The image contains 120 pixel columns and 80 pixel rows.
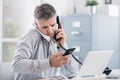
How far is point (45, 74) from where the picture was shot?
1.84 metres

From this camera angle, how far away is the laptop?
1.53 metres

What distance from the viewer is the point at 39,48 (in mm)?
1907

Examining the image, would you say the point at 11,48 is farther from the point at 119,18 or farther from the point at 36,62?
the point at 36,62

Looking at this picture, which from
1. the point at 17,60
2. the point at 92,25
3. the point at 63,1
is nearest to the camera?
the point at 17,60

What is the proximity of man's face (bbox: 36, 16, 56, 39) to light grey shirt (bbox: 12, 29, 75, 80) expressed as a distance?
0.04 metres

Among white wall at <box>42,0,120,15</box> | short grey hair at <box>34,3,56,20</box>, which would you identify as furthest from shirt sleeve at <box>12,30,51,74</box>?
white wall at <box>42,0,120,15</box>

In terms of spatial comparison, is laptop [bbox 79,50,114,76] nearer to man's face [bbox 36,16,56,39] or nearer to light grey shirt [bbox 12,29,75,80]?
light grey shirt [bbox 12,29,75,80]

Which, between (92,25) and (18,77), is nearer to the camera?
(18,77)

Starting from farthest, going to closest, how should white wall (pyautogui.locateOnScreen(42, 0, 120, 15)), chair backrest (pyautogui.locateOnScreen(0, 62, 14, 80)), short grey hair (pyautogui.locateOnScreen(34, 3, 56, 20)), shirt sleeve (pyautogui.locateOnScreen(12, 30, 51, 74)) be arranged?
white wall (pyautogui.locateOnScreen(42, 0, 120, 15)) < chair backrest (pyautogui.locateOnScreen(0, 62, 14, 80)) < short grey hair (pyautogui.locateOnScreen(34, 3, 56, 20)) < shirt sleeve (pyautogui.locateOnScreen(12, 30, 51, 74))

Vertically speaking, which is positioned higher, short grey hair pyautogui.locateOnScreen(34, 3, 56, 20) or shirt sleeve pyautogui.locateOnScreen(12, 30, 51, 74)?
short grey hair pyautogui.locateOnScreen(34, 3, 56, 20)

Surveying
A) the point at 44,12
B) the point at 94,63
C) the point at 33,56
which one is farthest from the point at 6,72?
the point at 94,63

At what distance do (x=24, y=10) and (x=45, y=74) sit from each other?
2.21 metres

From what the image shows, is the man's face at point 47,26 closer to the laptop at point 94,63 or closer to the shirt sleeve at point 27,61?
the shirt sleeve at point 27,61

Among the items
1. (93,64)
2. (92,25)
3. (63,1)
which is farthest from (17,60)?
(63,1)
